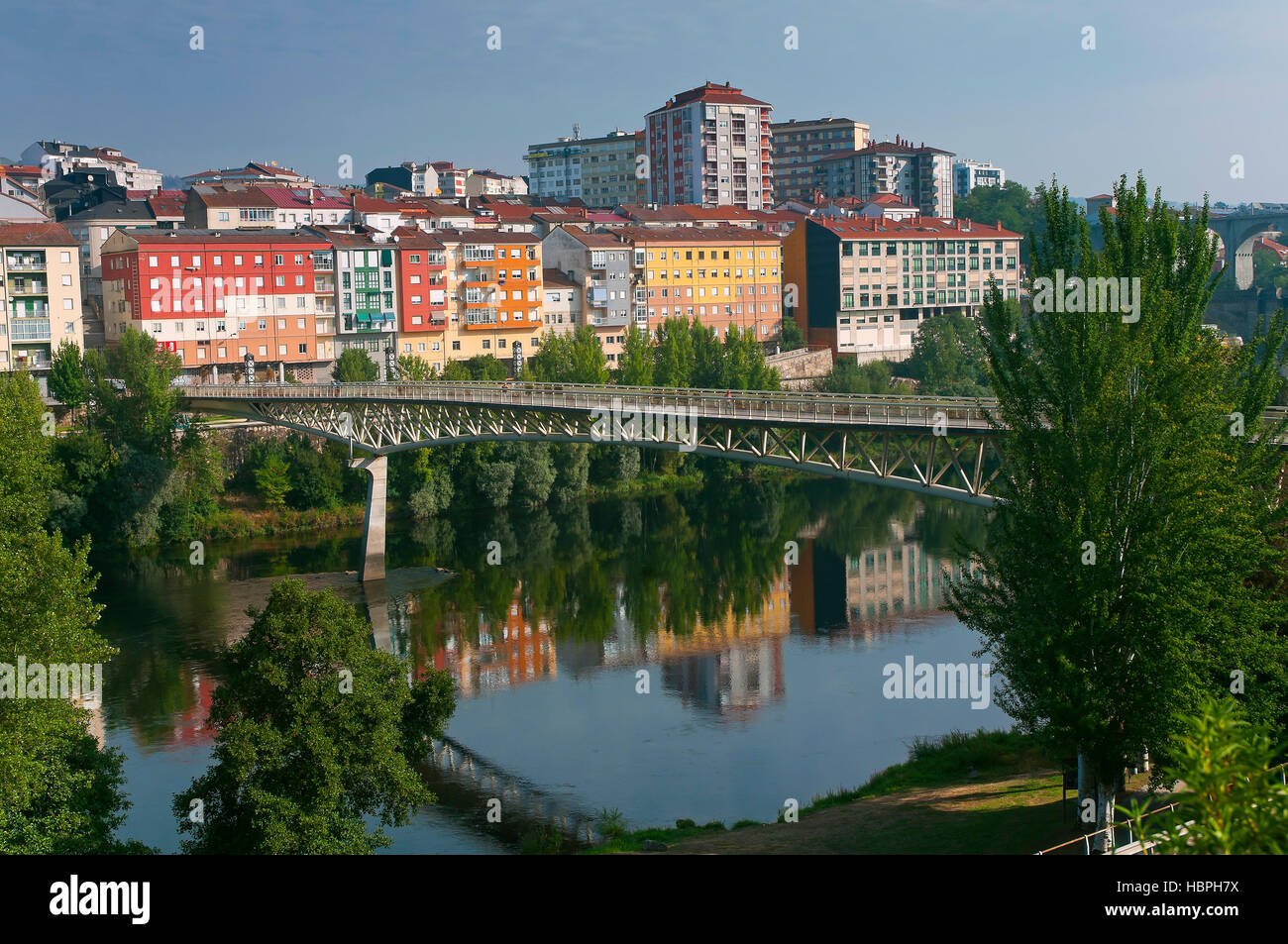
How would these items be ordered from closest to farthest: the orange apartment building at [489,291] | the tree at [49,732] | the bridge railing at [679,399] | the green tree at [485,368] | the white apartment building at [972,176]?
the tree at [49,732]
the bridge railing at [679,399]
the green tree at [485,368]
the orange apartment building at [489,291]
the white apartment building at [972,176]

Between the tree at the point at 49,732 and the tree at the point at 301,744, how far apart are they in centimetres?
113

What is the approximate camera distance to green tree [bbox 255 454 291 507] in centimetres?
4625

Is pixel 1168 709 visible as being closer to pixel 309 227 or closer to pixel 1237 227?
pixel 309 227

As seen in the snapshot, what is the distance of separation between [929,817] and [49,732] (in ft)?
36.6

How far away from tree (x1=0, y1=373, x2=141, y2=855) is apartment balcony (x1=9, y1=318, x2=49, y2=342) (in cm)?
3574

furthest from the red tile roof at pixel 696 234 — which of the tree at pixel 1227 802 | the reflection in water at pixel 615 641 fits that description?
the tree at pixel 1227 802

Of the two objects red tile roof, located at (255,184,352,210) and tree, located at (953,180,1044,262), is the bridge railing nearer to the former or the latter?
red tile roof, located at (255,184,352,210)

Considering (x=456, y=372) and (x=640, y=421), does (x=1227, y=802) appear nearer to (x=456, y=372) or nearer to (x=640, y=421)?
(x=640, y=421)

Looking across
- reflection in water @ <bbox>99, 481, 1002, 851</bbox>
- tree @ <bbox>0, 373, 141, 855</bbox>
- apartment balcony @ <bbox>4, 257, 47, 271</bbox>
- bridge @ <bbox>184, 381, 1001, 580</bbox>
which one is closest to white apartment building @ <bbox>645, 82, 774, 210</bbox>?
bridge @ <bbox>184, 381, 1001, 580</bbox>

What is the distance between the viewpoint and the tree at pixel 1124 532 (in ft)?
45.5

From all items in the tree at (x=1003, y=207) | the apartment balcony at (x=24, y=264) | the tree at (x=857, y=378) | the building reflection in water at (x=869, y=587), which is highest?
the tree at (x=1003, y=207)

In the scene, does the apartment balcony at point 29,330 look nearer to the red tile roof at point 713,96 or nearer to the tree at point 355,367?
the tree at point 355,367
